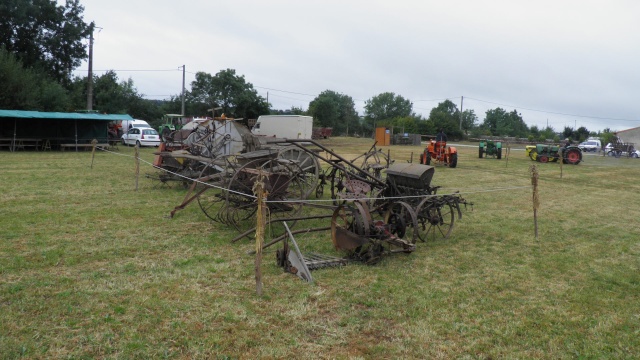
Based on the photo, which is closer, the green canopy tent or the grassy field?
the grassy field

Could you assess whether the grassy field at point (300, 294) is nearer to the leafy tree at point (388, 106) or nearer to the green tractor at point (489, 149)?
the green tractor at point (489, 149)

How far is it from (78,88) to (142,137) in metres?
9.17

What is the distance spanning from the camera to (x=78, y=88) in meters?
31.6

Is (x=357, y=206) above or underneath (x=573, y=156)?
underneath

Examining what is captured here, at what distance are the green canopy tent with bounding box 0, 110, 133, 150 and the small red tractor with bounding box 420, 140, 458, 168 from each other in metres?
14.9

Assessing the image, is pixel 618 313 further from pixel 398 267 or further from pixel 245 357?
pixel 245 357

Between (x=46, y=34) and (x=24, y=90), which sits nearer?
(x=24, y=90)

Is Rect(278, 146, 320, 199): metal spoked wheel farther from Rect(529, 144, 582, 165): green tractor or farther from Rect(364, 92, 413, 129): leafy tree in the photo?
Rect(364, 92, 413, 129): leafy tree

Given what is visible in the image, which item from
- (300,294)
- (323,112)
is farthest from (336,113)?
(300,294)

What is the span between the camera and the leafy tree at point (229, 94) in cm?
3922

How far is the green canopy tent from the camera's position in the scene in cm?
2038

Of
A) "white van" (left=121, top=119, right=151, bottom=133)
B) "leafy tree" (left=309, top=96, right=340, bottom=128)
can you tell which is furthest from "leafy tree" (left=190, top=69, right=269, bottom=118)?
"white van" (left=121, top=119, right=151, bottom=133)

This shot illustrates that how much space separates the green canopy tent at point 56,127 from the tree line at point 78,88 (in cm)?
453

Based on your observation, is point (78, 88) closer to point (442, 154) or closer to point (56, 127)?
point (56, 127)
